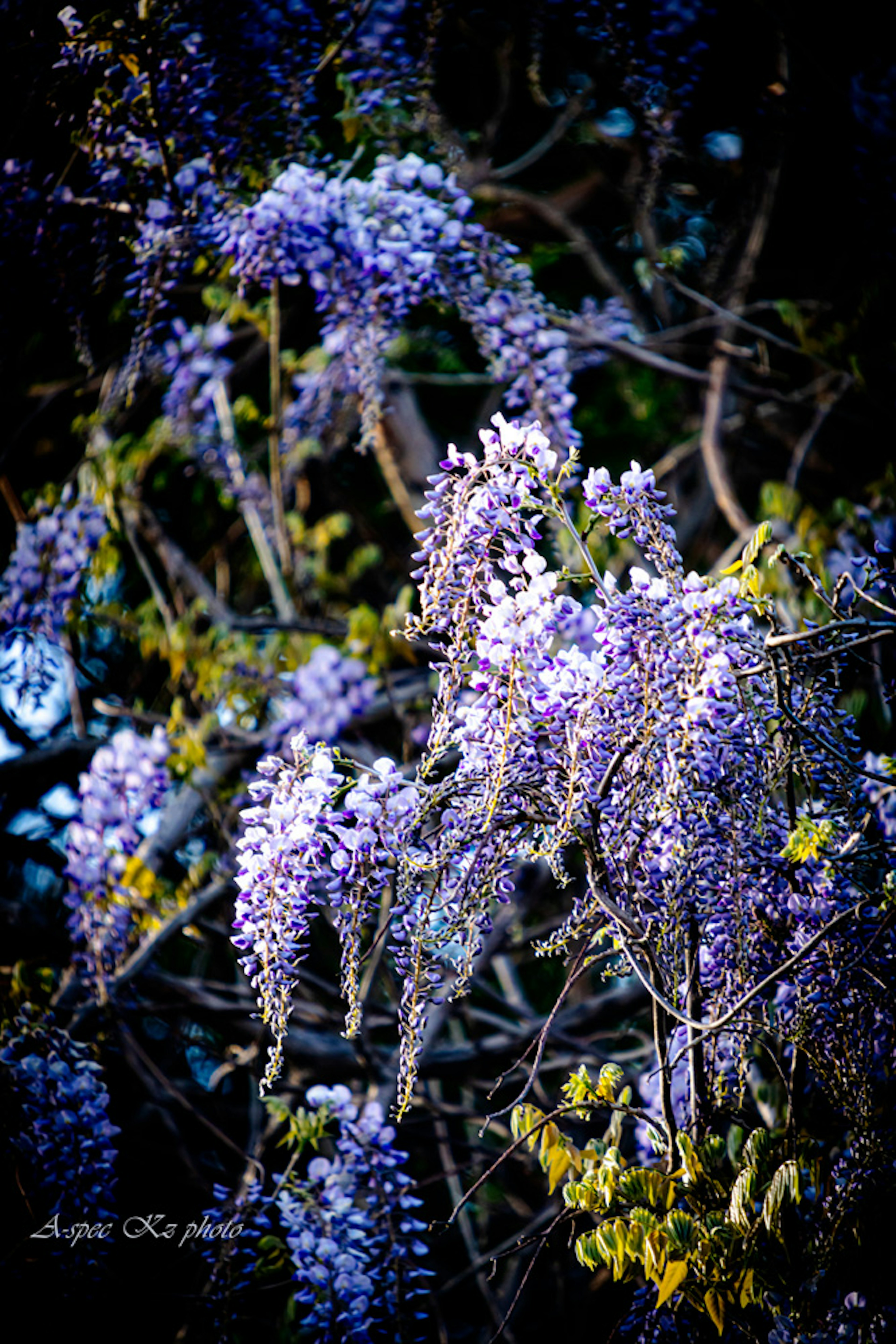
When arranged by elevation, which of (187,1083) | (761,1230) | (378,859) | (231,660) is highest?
(378,859)

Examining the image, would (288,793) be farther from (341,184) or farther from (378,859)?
(341,184)

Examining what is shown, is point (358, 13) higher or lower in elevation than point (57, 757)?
higher

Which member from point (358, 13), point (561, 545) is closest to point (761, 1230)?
point (561, 545)

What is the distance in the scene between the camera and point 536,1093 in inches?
104

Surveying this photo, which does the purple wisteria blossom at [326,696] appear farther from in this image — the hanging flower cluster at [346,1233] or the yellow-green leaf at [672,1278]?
the yellow-green leaf at [672,1278]

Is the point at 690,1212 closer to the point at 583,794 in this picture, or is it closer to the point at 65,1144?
the point at 583,794

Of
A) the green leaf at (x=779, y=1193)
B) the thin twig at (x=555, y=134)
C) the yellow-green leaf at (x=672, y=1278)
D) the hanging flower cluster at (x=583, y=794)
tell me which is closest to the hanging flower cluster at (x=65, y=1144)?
the hanging flower cluster at (x=583, y=794)

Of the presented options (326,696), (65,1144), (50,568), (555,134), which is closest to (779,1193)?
(65,1144)

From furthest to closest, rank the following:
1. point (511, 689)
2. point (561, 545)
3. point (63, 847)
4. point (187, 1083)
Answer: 1. point (63, 847)
2. point (187, 1083)
3. point (561, 545)
4. point (511, 689)

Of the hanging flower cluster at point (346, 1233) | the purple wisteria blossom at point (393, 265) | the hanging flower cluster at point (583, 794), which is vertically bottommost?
the hanging flower cluster at point (346, 1233)

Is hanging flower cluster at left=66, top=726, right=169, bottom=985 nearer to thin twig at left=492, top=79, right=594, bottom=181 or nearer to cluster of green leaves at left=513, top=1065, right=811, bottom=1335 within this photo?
cluster of green leaves at left=513, top=1065, right=811, bottom=1335

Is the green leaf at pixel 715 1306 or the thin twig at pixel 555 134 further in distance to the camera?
the thin twig at pixel 555 134

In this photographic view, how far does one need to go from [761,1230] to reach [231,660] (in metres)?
2.10

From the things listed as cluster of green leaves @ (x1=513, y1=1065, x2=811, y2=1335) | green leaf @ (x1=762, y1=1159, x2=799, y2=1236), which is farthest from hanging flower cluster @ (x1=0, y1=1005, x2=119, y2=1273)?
green leaf @ (x1=762, y1=1159, x2=799, y2=1236)
